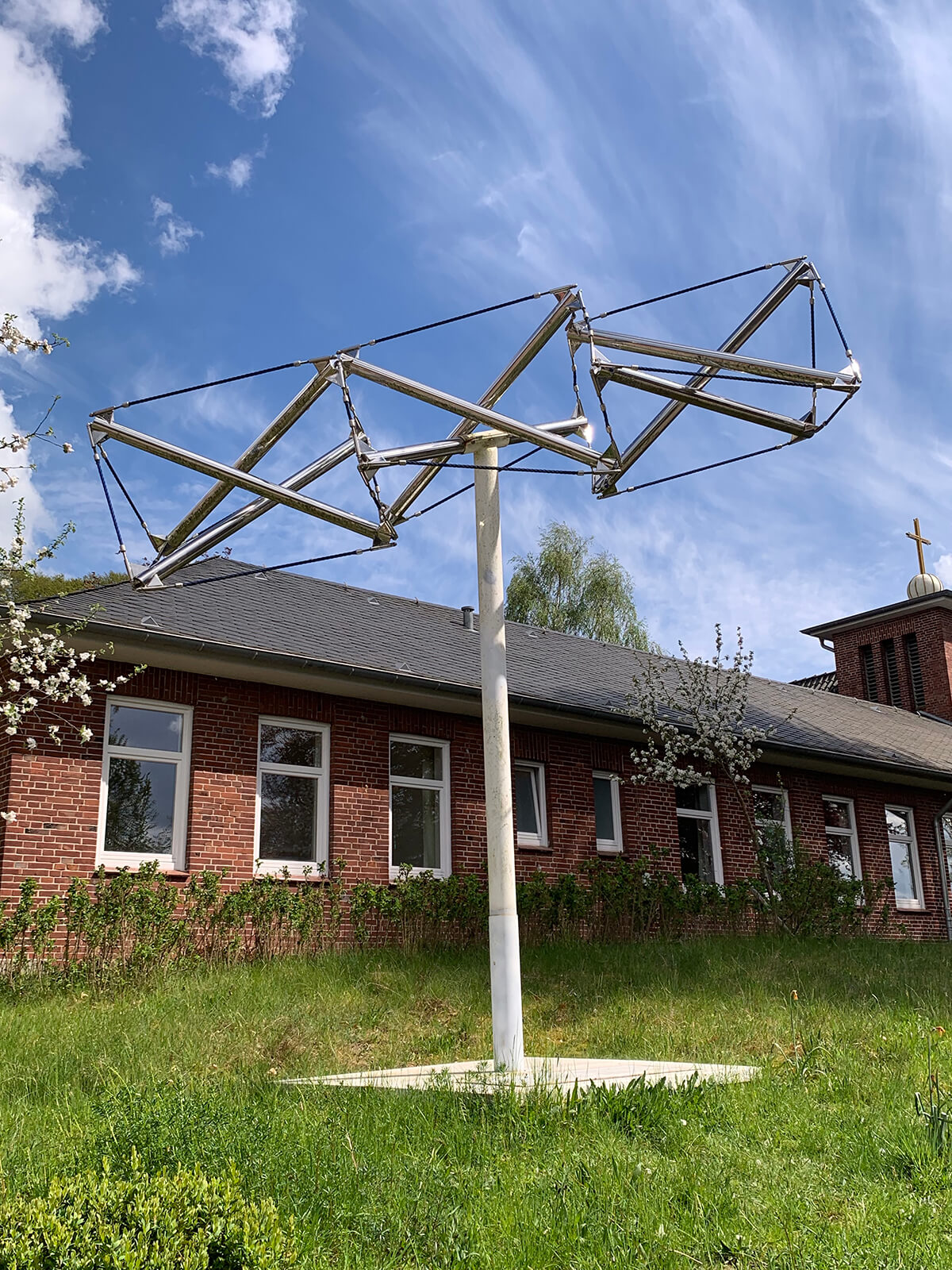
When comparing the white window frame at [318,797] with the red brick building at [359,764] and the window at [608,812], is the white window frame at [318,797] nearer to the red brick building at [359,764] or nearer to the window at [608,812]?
the red brick building at [359,764]

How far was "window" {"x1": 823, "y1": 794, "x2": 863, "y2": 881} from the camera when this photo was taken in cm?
2050

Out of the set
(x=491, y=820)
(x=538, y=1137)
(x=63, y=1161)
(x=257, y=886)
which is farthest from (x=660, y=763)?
(x=63, y=1161)

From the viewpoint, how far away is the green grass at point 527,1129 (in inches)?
180

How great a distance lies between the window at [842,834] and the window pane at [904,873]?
127cm

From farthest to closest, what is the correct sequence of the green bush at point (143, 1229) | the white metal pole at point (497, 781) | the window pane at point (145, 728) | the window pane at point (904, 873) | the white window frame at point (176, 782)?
the window pane at point (904, 873) < the window pane at point (145, 728) < the white window frame at point (176, 782) < the white metal pole at point (497, 781) < the green bush at point (143, 1229)

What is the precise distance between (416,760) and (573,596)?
19239 mm

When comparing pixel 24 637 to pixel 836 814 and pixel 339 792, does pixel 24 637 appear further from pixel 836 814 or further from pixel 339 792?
pixel 836 814

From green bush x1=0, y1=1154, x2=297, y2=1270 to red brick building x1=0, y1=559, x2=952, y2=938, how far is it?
260 inches

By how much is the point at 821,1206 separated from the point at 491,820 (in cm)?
321

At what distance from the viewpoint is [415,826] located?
15.3 meters

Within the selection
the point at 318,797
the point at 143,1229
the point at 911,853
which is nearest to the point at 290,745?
the point at 318,797

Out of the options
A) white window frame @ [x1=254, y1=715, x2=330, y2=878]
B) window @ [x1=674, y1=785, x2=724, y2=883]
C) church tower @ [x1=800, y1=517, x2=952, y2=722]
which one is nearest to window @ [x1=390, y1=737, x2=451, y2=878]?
white window frame @ [x1=254, y1=715, x2=330, y2=878]

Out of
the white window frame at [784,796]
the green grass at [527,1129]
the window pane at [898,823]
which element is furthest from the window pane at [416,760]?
the window pane at [898,823]

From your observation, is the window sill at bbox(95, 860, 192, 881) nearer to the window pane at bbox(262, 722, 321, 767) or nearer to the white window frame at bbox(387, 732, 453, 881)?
the window pane at bbox(262, 722, 321, 767)
